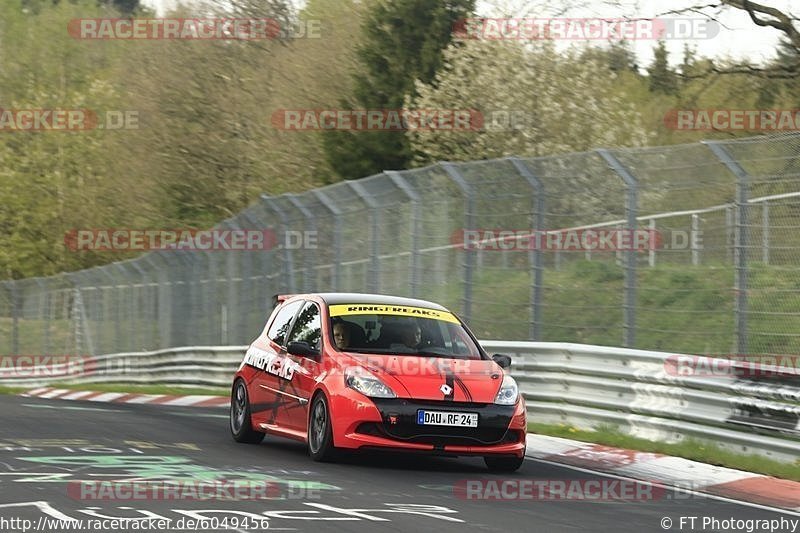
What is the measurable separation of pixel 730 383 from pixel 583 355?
8.85ft

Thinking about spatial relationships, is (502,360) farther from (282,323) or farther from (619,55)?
(619,55)

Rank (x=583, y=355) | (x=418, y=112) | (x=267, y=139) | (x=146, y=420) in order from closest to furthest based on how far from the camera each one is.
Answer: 1. (x=583, y=355)
2. (x=146, y=420)
3. (x=418, y=112)
4. (x=267, y=139)

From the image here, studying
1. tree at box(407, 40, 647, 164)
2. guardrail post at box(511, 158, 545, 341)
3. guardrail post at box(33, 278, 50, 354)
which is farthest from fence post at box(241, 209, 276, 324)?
guardrail post at box(33, 278, 50, 354)

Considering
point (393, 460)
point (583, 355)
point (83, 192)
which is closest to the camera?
point (393, 460)

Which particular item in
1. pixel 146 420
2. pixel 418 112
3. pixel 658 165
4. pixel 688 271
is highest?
pixel 418 112

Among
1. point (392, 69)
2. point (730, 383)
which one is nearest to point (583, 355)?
point (730, 383)

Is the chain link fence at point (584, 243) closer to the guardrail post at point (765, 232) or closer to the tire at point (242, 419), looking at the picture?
the guardrail post at point (765, 232)

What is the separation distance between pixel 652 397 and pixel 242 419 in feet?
12.4

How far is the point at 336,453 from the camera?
12.1 metres

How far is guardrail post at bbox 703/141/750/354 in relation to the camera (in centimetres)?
1318

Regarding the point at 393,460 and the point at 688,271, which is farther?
the point at 688,271

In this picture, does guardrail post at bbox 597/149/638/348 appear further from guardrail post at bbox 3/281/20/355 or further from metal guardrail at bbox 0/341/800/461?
guardrail post at bbox 3/281/20/355

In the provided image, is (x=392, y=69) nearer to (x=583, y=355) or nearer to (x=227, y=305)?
(x=227, y=305)

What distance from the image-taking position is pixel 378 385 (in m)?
11.9
